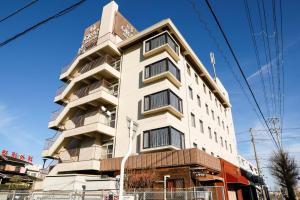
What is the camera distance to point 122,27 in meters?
30.5

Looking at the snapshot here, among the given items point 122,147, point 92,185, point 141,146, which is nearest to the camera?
point 92,185

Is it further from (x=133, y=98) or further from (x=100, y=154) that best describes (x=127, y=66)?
(x=100, y=154)

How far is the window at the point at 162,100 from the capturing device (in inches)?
779

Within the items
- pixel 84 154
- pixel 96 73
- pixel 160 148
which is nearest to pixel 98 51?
pixel 96 73

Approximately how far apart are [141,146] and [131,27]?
20.9 meters

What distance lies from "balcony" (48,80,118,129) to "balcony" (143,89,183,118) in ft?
15.4

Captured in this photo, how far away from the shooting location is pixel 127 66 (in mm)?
25578

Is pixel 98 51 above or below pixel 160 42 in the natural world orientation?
above

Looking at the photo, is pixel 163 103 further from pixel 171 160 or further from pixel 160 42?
pixel 160 42

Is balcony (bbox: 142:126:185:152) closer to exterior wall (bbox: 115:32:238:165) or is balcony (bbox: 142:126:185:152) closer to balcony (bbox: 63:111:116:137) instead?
exterior wall (bbox: 115:32:238:165)

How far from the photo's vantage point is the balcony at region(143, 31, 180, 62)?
2236cm

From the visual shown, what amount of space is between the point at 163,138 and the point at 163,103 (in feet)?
10.8

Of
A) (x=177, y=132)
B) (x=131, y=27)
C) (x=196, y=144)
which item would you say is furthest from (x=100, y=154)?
(x=131, y=27)

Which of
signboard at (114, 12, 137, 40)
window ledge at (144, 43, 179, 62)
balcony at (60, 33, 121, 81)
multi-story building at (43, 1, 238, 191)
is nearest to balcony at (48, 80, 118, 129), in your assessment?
multi-story building at (43, 1, 238, 191)
